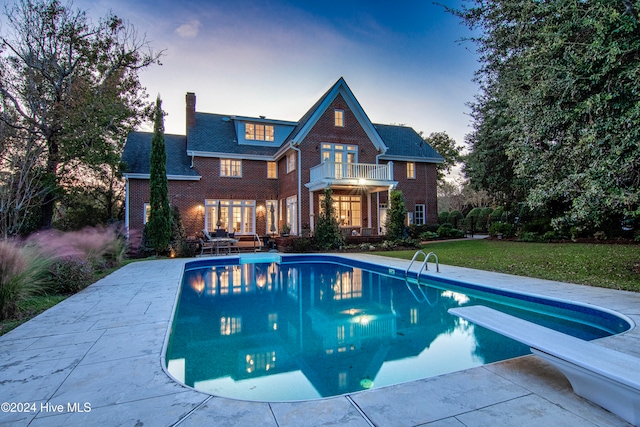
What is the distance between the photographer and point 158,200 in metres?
14.2

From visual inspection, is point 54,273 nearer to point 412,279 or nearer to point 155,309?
point 155,309

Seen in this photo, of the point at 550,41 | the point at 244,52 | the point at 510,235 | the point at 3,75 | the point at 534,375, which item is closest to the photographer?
the point at 534,375

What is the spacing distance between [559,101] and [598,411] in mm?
5747

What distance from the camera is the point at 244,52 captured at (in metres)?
13.8

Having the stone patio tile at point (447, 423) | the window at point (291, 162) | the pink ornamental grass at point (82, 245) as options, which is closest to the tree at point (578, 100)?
the stone patio tile at point (447, 423)

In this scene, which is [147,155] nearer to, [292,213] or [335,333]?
[292,213]

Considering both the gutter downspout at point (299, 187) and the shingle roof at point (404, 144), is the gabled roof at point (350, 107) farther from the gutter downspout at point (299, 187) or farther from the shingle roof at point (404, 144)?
the shingle roof at point (404, 144)

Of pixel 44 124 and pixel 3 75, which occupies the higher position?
pixel 3 75

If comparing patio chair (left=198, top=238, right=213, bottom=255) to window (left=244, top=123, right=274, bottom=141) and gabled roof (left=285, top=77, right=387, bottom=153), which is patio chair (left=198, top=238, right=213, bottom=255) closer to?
gabled roof (left=285, top=77, right=387, bottom=153)

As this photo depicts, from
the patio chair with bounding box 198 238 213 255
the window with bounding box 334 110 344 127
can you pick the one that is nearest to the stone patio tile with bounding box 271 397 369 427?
the patio chair with bounding box 198 238 213 255

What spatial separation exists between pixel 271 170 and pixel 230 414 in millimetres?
17727

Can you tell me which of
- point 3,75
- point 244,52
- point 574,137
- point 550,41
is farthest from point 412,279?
point 3,75

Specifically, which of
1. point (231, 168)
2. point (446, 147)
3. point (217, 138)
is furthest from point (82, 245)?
point (446, 147)

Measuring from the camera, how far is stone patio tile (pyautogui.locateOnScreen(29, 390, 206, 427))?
2221mm
